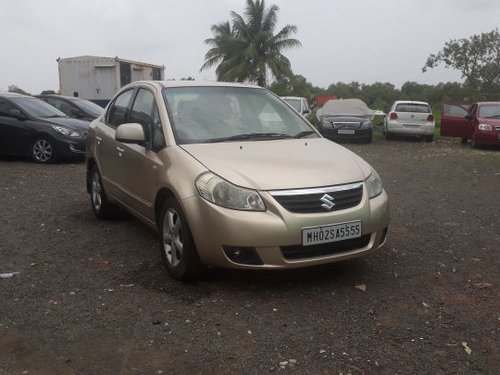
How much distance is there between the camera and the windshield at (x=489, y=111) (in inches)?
608

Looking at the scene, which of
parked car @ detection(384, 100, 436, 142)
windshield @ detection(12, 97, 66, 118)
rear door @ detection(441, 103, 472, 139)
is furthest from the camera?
parked car @ detection(384, 100, 436, 142)

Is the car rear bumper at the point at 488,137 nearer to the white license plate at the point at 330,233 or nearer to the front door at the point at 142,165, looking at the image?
the front door at the point at 142,165

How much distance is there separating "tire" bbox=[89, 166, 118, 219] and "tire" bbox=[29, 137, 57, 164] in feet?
17.8

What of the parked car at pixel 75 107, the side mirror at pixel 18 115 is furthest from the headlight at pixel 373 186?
the parked car at pixel 75 107

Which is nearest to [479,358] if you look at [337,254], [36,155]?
[337,254]

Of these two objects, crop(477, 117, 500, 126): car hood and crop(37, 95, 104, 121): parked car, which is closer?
crop(37, 95, 104, 121): parked car

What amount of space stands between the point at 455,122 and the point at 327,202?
48.5 feet

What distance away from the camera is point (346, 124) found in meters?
17.3

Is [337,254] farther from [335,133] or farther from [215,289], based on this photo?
[335,133]

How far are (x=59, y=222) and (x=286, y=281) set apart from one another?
323 cm

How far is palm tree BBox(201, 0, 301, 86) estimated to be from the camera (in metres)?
38.0

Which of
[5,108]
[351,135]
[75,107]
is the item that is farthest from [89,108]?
[351,135]

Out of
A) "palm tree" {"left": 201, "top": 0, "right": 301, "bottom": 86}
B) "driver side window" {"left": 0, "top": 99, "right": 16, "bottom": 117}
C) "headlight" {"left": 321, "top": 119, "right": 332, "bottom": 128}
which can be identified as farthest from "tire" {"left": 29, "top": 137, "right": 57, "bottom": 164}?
"palm tree" {"left": 201, "top": 0, "right": 301, "bottom": 86}

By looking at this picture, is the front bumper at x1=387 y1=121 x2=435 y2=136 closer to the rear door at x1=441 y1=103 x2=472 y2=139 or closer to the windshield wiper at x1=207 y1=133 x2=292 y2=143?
the rear door at x1=441 y1=103 x2=472 y2=139
